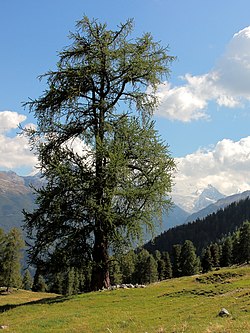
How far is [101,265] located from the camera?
77.9 ft

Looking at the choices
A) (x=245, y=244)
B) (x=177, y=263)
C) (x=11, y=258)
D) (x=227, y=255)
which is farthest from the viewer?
(x=177, y=263)

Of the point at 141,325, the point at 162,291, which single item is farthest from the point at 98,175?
the point at 141,325

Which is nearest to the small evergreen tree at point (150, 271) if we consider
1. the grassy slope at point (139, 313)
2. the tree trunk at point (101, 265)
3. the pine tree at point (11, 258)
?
the pine tree at point (11, 258)

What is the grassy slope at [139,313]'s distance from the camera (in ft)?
42.7

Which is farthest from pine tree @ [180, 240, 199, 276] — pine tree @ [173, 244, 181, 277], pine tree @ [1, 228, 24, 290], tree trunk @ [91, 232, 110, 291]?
tree trunk @ [91, 232, 110, 291]

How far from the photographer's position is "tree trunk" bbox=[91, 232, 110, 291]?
23.9m

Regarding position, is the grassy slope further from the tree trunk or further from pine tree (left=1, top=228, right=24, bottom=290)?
pine tree (left=1, top=228, right=24, bottom=290)

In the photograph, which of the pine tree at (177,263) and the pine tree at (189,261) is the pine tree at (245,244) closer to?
the pine tree at (189,261)

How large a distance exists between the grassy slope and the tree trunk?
2.07 meters

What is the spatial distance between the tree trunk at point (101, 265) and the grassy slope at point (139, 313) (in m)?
2.07

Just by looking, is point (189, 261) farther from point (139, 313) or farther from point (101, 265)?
point (139, 313)

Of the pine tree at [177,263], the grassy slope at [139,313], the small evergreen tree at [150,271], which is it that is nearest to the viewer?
the grassy slope at [139,313]

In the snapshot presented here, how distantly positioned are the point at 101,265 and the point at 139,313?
7.09 meters

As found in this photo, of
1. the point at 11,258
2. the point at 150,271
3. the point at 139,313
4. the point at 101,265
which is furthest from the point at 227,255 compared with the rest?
the point at 139,313
